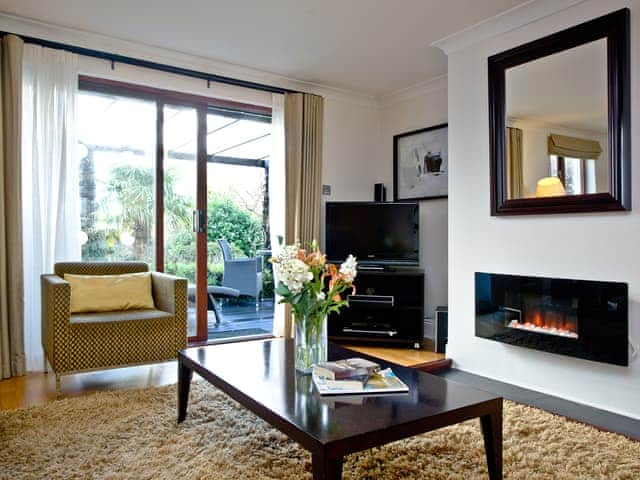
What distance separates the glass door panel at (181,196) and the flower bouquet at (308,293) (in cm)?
238

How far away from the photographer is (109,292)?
3283 millimetres

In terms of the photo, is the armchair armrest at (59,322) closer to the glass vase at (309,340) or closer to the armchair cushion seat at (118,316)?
the armchair cushion seat at (118,316)

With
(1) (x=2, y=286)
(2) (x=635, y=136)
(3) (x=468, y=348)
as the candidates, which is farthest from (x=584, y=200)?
(1) (x=2, y=286)

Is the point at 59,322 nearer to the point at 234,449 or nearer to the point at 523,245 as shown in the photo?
the point at 234,449

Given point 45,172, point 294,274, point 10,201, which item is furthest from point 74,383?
point 294,274

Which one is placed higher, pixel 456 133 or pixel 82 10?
pixel 82 10

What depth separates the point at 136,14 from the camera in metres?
3.28

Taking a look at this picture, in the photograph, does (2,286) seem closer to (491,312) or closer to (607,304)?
(491,312)

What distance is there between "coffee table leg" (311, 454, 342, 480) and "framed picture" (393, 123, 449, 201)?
3.47 m

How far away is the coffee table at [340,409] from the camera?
1.41 m

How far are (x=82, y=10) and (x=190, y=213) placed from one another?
5.59ft

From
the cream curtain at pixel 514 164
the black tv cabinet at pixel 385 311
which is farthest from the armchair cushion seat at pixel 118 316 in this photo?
the cream curtain at pixel 514 164

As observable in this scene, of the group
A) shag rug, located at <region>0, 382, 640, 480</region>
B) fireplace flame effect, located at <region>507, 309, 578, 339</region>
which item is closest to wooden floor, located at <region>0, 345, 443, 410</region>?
shag rug, located at <region>0, 382, 640, 480</region>

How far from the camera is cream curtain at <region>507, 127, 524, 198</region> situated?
3191mm
